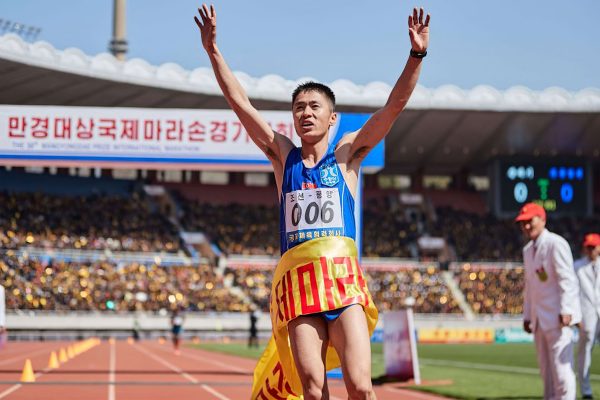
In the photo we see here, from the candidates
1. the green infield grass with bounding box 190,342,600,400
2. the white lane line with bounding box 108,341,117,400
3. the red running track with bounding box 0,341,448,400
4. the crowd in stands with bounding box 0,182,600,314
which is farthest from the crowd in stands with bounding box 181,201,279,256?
the green infield grass with bounding box 190,342,600,400

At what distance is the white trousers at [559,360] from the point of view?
8.71 meters

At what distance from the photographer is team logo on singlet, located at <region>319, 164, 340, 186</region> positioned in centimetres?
549

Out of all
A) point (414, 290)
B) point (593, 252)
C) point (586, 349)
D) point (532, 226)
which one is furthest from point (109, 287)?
point (532, 226)

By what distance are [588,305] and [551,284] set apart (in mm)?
3362

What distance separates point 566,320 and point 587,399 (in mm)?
3281

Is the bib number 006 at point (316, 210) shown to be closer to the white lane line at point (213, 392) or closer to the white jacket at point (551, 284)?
the white jacket at point (551, 284)

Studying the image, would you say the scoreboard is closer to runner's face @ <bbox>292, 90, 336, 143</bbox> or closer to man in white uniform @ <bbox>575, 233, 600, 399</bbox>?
man in white uniform @ <bbox>575, 233, 600, 399</bbox>

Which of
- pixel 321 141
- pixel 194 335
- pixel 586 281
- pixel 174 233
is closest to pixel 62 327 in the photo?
pixel 194 335

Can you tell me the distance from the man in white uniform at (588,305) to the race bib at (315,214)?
7.06 m

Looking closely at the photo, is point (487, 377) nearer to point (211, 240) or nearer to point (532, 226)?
point (532, 226)

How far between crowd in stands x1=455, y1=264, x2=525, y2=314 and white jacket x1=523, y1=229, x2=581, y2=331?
37689mm

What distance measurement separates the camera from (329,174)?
5508 mm

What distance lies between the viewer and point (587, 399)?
11.5 meters

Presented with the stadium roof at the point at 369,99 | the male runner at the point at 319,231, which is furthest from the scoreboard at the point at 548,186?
the male runner at the point at 319,231
